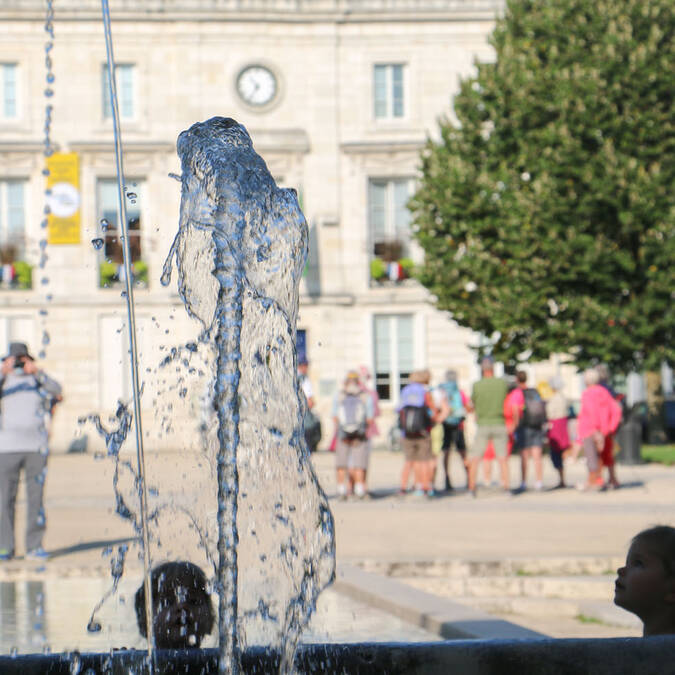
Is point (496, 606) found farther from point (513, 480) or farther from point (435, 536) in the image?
point (513, 480)

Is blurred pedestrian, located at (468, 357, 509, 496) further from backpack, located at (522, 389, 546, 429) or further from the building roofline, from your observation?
the building roofline

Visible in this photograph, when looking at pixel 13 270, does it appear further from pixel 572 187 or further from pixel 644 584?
pixel 644 584

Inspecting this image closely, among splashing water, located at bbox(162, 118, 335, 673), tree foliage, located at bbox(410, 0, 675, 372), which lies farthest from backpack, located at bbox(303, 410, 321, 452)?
tree foliage, located at bbox(410, 0, 675, 372)

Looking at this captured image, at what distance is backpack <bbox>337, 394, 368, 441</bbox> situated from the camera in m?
16.6

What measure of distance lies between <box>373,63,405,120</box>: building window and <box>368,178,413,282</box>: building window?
1.70m

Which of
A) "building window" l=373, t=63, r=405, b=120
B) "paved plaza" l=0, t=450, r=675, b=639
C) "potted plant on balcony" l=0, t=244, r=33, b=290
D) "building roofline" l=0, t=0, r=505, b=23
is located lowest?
"paved plaza" l=0, t=450, r=675, b=639

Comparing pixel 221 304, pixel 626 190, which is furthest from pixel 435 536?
pixel 626 190

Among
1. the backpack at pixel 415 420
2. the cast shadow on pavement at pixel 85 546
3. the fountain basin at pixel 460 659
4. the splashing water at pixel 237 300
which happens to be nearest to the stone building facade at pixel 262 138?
the backpack at pixel 415 420

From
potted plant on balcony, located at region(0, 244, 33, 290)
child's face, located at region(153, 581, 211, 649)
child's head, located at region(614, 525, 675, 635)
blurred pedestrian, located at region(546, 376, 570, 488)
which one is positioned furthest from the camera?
potted plant on balcony, located at region(0, 244, 33, 290)

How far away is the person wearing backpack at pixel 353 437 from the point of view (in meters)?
16.7

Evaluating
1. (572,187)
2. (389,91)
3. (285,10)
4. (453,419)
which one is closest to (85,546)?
(453,419)

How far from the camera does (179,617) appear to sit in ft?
14.8

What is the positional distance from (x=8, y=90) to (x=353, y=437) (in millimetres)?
20567

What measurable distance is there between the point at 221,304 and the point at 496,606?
4.47 m
